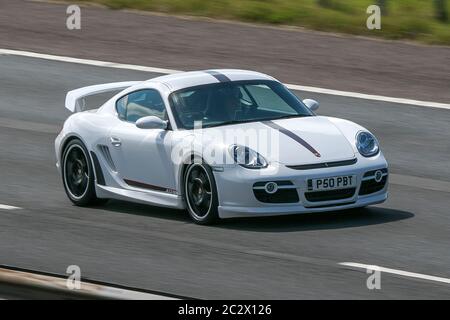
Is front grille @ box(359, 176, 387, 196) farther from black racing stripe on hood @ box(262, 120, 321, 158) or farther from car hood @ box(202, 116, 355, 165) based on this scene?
black racing stripe on hood @ box(262, 120, 321, 158)

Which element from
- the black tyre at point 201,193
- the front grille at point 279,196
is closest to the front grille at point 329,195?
the front grille at point 279,196

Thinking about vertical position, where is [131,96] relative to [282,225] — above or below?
above

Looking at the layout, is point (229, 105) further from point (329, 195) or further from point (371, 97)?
point (371, 97)

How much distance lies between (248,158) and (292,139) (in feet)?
1.57

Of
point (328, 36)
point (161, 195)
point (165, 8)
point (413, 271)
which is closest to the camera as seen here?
point (413, 271)

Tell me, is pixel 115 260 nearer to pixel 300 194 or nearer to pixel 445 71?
pixel 300 194

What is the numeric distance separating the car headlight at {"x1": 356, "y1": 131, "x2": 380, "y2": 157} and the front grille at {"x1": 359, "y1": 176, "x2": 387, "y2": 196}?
24 cm

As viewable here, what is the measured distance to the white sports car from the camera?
10.7 m

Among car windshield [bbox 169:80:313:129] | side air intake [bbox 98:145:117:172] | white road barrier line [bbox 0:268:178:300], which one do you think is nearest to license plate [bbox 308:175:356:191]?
car windshield [bbox 169:80:313:129]

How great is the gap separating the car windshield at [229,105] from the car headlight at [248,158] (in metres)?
0.67

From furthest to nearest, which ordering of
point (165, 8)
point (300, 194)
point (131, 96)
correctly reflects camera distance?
point (165, 8), point (131, 96), point (300, 194)

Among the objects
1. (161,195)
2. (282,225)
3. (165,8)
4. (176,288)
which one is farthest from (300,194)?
(165,8)

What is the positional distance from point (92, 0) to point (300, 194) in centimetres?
1309

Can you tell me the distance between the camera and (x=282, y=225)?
11.0 m
